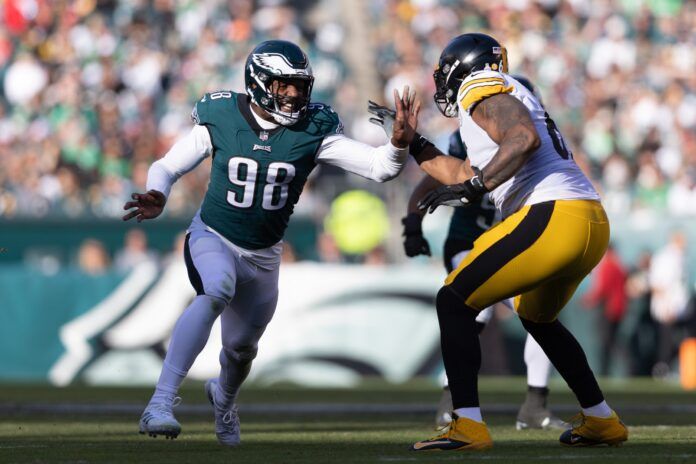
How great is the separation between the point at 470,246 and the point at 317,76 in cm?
1234

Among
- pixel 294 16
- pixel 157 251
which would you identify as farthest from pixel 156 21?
pixel 157 251

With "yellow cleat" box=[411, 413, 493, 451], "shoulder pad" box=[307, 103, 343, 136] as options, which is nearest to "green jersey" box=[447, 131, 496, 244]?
"shoulder pad" box=[307, 103, 343, 136]

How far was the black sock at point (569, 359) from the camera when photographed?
675 cm

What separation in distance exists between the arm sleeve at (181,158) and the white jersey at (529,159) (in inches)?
54.9

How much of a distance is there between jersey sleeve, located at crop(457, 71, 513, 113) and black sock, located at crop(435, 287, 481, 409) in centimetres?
88

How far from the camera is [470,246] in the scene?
29.8 feet

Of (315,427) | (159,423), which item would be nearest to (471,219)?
(315,427)

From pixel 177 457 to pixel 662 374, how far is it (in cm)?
1123

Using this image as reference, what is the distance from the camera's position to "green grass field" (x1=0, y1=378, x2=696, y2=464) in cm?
627

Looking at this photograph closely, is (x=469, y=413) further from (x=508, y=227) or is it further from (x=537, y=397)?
(x=537, y=397)

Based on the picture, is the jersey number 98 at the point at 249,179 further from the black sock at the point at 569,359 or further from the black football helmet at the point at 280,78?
the black sock at the point at 569,359

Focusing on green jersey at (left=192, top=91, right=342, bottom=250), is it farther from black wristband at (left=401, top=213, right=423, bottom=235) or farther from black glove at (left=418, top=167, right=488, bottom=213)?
black wristband at (left=401, top=213, right=423, bottom=235)

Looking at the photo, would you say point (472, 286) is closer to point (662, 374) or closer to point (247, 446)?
point (247, 446)

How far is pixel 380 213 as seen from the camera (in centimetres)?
1688
